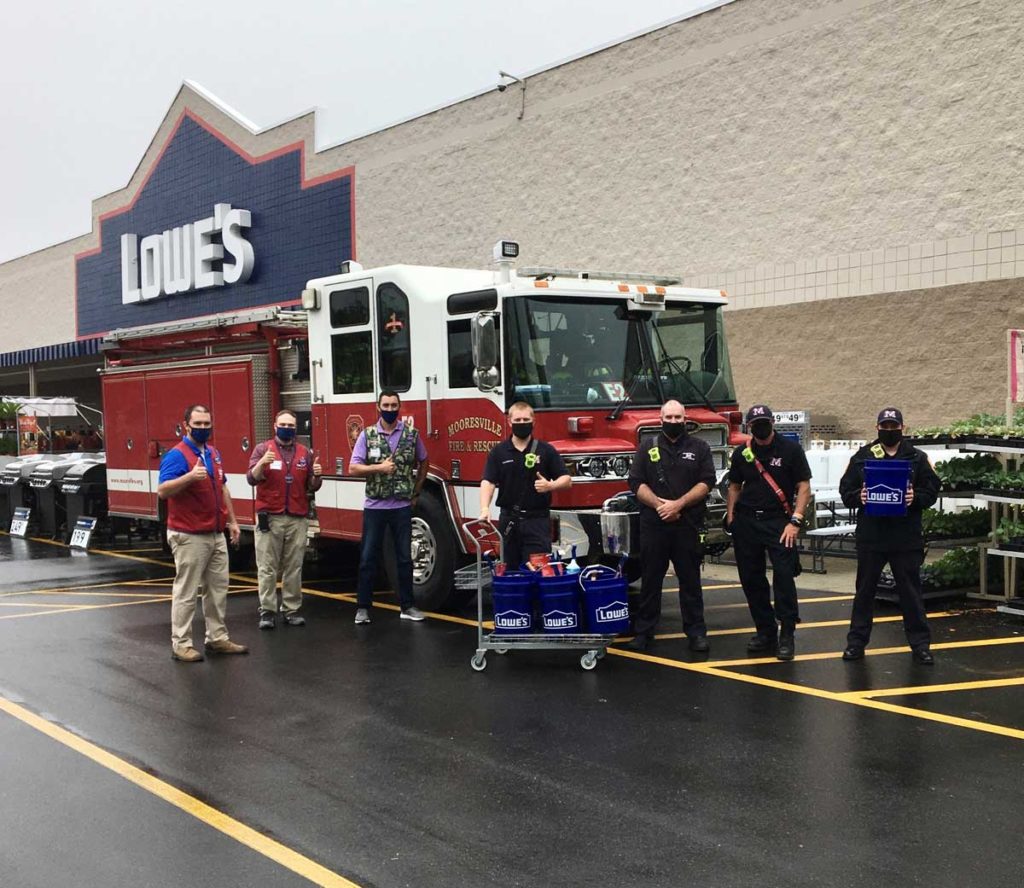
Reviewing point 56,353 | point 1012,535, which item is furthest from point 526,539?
point 56,353

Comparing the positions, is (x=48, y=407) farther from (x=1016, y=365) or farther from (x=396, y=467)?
(x=1016, y=365)

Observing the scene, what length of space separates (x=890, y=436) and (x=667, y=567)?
193cm

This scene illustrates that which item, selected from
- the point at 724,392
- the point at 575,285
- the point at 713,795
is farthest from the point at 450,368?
the point at 713,795

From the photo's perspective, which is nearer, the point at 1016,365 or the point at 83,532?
the point at 1016,365

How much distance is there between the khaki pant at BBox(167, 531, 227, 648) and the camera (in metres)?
8.69

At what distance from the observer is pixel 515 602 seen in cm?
804

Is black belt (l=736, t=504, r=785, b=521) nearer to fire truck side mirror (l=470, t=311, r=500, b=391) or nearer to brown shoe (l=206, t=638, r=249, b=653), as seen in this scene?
fire truck side mirror (l=470, t=311, r=500, b=391)

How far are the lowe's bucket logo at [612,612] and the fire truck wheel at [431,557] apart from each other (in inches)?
101

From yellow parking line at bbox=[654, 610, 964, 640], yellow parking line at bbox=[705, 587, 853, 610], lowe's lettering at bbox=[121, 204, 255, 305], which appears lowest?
yellow parking line at bbox=[654, 610, 964, 640]

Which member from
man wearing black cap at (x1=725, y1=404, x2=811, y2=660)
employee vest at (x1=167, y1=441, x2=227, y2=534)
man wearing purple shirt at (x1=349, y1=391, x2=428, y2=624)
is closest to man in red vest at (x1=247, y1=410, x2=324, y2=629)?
man wearing purple shirt at (x1=349, y1=391, x2=428, y2=624)

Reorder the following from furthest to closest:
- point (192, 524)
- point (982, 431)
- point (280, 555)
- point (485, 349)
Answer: point (982, 431)
point (280, 555)
point (485, 349)
point (192, 524)

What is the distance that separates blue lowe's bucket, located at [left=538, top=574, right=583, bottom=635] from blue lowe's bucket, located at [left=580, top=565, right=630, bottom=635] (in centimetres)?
9

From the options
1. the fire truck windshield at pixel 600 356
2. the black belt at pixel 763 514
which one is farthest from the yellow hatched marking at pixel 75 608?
the black belt at pixel 763 514

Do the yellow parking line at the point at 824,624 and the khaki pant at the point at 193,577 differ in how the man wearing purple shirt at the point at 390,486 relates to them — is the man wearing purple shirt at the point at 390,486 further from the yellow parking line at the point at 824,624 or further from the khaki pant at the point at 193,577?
the yellow parking line at the point at 824,624
